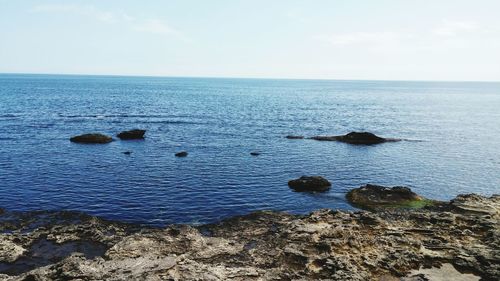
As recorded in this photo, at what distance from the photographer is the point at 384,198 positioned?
42.6 m

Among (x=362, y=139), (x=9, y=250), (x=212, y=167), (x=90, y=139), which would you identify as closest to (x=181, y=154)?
(x=212, y=167)

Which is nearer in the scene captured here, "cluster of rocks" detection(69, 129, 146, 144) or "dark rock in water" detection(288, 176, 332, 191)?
"dark rock in water" detection(288, 176, 332, 191)

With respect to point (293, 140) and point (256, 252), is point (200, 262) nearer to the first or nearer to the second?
point (256, 252)

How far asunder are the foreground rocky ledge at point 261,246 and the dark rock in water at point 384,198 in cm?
402

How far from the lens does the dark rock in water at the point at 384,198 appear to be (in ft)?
137

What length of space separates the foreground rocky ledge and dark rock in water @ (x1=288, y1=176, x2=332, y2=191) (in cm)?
974

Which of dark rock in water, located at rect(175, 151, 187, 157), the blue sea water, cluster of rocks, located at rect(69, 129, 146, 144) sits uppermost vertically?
cluster of rocks, located at rect(69, 129, 146, 144)

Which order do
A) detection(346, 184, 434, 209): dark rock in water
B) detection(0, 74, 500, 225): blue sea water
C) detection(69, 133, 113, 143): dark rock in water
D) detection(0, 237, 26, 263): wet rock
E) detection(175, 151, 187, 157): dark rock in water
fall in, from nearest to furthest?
detection(0, 237, 26, 263): wet rock → detection(0, 74, 500, 225): blue sea water → detection(346, 184, 434, 209): dark rock in water → detection(175, 151, 187, 157): dark rock in water → detection(69, 133, 113, 143): dark rock in water

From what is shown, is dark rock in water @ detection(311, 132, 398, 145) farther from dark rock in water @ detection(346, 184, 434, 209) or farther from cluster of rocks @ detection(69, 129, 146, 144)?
cluster of rocks @ detection(69, 129, 146, 144)

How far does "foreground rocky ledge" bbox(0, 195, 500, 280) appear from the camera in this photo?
24266 millimetres

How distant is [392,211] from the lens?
38.9 m

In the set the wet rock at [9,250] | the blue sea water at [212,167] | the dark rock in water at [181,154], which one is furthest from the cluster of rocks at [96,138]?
the wet rock at [9,250]

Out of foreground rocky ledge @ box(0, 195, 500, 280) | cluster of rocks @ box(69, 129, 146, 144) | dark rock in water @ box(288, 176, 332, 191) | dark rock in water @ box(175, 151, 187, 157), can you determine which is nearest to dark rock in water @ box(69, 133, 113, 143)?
cluster of rocks @ box(69, 129, 146, 144)

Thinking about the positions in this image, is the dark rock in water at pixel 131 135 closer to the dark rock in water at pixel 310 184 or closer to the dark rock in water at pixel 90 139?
the dark rock in water at pixel 90 139
